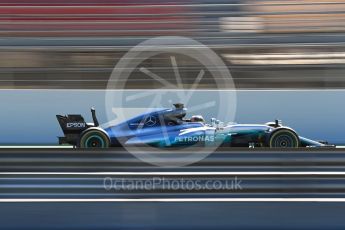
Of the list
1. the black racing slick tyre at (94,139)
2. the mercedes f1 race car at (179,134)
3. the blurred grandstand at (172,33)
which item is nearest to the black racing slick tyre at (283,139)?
the mercedes f1 race car at (179,134)

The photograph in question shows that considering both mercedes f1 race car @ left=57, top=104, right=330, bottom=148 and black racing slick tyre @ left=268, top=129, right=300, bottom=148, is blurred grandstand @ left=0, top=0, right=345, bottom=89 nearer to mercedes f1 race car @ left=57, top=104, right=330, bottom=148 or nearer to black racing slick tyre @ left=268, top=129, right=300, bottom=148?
mercedes f1 race car @ left=57, top=104, right=330, bottom=148

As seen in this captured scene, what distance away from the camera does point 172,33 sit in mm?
11008

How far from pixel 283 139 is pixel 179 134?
1.39 metres

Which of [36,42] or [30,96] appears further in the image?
[36,42]

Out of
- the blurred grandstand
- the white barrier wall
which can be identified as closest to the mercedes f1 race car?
the white barrier wall

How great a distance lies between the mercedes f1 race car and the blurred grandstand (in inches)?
108

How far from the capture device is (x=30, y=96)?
385 inches

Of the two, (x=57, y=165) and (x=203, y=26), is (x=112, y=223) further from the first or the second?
(x=203, y=26)

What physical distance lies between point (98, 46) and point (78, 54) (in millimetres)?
438

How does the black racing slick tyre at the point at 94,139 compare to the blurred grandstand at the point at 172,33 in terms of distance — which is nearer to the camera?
the black racing slick tyre at the point at 94,139

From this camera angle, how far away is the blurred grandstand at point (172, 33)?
33.4ft

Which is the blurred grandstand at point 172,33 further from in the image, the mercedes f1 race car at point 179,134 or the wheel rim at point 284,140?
the wheel rim at point 284,140

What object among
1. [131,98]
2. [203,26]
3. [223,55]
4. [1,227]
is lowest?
[1,227]

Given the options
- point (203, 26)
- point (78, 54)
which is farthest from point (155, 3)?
point (78, 54)
